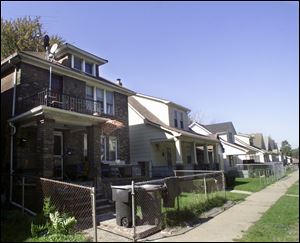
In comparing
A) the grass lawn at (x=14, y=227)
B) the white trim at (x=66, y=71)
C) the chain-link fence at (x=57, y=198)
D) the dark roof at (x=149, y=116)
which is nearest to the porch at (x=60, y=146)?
the chain-link fence at (x=57, y=198)

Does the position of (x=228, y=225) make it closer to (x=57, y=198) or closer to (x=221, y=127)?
(x=57, y=198)

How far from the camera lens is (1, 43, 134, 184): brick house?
13.7 m

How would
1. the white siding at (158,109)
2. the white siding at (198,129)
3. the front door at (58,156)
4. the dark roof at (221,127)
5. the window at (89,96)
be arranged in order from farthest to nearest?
the dark roof at (221,127)
the white siding at (198,129)
the white siding at (158,109)
the window at (89,96)
the front door at (58,156)

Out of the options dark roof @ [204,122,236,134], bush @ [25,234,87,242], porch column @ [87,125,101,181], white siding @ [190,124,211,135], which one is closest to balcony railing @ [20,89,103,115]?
porch column @ [87,125,101,181]

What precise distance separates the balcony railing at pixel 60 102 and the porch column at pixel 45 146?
4.82 ft

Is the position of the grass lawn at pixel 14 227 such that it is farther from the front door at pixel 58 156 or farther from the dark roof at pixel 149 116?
the dark roof at pixel 149 116

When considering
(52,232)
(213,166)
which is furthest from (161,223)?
(213,166)

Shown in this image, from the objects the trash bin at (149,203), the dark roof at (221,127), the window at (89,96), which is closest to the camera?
the trash bin at (149,203)

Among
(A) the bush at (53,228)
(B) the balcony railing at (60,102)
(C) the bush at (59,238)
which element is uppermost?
(B) the balcony railing at (60,102)

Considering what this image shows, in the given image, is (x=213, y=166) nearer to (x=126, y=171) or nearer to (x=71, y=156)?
(x=126, y=171)

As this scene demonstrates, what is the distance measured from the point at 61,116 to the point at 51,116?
0.50m

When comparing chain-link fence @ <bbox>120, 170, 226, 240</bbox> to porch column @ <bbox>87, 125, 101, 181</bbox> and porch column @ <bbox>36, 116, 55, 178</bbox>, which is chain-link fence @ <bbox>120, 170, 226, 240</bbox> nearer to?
porch column @ <bbox>36, 116, 55, 178</bbox>

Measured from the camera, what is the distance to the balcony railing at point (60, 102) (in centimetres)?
1517

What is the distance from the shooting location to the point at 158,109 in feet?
89.4
